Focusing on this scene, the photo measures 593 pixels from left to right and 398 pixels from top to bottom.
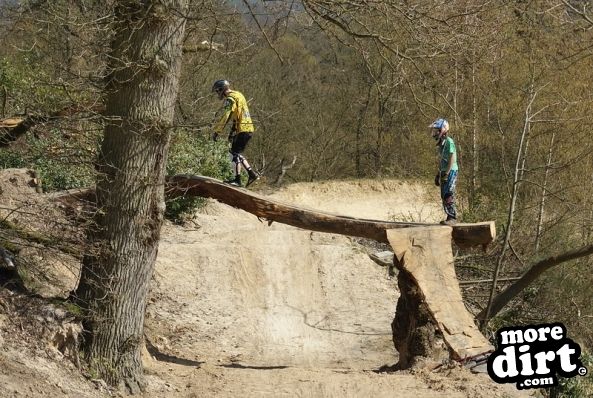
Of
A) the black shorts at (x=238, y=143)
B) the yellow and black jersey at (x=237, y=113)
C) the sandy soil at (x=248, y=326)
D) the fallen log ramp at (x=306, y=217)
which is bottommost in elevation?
the sandy soil at (x=248, y=326)

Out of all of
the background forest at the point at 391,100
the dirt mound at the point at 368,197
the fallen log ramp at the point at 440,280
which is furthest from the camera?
the dirt mound at the point at 368,197

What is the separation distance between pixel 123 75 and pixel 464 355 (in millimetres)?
4703

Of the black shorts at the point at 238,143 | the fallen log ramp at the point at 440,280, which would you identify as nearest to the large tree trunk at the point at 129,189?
the fallen log ramp at the point at 440,280

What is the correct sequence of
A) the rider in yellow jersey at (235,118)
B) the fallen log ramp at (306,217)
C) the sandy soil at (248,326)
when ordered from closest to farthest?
the sandy soil at (248,326), the fallen log ramp at (306,217), the rider in yellow jersey at (235,118)

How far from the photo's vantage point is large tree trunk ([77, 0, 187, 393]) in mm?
7402

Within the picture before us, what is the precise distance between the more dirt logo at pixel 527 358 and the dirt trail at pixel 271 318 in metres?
0.17

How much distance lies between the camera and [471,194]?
57.7 ft

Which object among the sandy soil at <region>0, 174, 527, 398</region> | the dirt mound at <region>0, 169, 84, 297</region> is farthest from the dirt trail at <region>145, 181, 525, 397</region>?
the dirt mound at <region>0, 169, 84, 297</region>

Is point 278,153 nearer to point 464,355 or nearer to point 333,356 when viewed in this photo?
point 333,356

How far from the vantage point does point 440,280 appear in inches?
360

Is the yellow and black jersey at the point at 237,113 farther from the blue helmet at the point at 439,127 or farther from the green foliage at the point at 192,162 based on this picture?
the blue helmet at the point at 439,127

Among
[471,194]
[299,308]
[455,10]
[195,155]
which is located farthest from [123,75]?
[471,194]

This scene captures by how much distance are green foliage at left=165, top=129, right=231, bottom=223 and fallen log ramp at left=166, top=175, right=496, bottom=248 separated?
13.1ft

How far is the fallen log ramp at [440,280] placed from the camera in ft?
28.6
